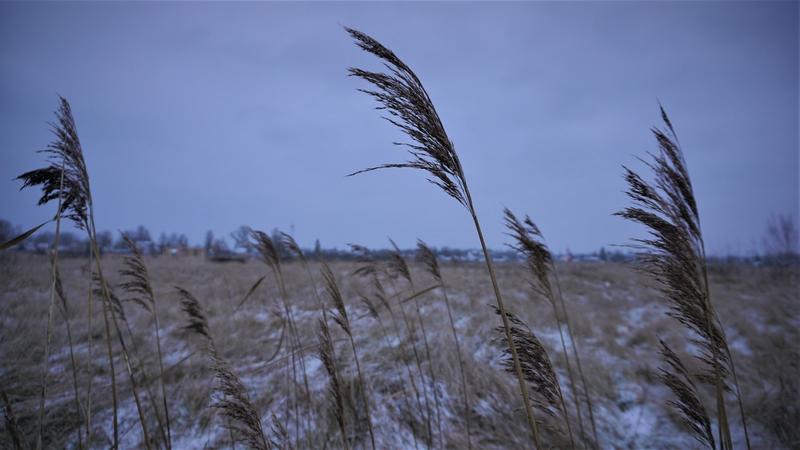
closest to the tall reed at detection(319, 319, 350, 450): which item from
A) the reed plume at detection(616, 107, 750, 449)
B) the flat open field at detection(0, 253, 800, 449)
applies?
the flat open field at detection(0, 253, 800, 449)

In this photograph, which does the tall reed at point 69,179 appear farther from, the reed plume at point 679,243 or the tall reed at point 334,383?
the reed plume at point 679,243

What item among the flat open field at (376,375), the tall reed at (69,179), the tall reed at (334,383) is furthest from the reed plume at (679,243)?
the tall reed at (69,179)

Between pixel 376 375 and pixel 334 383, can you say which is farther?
pixel 376 375

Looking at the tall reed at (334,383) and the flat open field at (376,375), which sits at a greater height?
the tall reed at (334,383)

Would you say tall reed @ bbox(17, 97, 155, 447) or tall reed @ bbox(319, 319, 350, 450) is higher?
tall reed @ bbox(17, 97, 155, 447)

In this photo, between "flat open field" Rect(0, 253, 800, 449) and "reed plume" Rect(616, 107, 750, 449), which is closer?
"reed plume" Rect(616, 107, 750, 449)

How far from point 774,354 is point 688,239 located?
30.9 ft

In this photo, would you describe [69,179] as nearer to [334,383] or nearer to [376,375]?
[334,383]

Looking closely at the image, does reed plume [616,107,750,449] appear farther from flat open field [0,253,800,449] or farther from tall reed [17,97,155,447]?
tall reed [17,97,155,447]

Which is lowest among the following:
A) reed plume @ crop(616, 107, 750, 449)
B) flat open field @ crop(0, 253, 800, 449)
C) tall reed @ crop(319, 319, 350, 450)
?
flat open field @ crop(0, 253, 800, 449)

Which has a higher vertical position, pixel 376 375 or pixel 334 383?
pixel 334 383

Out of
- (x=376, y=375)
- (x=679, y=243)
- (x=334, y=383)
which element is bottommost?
(x=376, y=375)

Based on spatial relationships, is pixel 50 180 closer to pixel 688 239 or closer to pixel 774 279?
pixel 688 239

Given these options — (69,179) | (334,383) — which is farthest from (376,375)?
(69,179)
